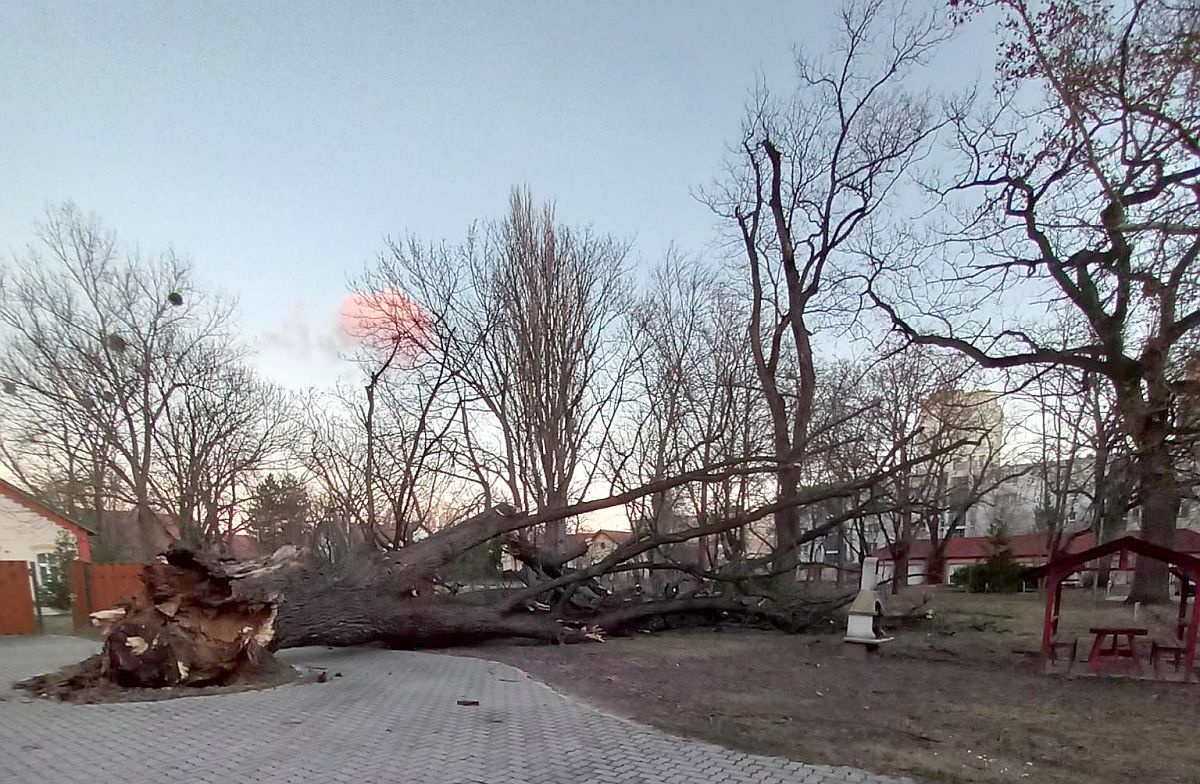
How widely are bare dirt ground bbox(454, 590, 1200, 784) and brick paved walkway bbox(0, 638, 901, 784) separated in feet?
1.91

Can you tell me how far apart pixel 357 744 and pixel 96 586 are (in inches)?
568

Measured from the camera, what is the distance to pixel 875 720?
6.41 meters

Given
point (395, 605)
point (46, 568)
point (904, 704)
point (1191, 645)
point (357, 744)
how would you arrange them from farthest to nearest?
1. point (46, 568)
2. point (395, 605)
3. point (1191, 645)
4. point (904, 704)
5. point (357, 744)

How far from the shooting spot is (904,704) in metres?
7.21

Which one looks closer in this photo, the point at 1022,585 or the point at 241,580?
the point at 241,580

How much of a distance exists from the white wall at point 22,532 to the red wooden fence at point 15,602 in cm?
538

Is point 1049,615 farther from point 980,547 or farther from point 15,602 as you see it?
point 980,547

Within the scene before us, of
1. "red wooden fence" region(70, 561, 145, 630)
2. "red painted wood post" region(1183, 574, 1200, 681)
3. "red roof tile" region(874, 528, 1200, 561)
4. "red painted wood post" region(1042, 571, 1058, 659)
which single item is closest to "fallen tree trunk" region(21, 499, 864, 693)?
"red painted wood post" region(1042, 571, 1058, 659)

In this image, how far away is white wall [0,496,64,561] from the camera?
765 inches

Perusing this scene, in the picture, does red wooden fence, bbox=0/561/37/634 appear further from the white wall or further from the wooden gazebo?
the wooden gazebo

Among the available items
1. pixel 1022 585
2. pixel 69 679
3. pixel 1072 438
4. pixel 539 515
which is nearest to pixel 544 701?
pixel 69 679

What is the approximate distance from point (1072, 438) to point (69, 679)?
2584 centimetres

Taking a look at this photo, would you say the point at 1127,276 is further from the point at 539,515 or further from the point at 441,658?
the point at 441,658

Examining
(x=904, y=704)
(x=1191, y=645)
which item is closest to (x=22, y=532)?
(x=904, y=704)
